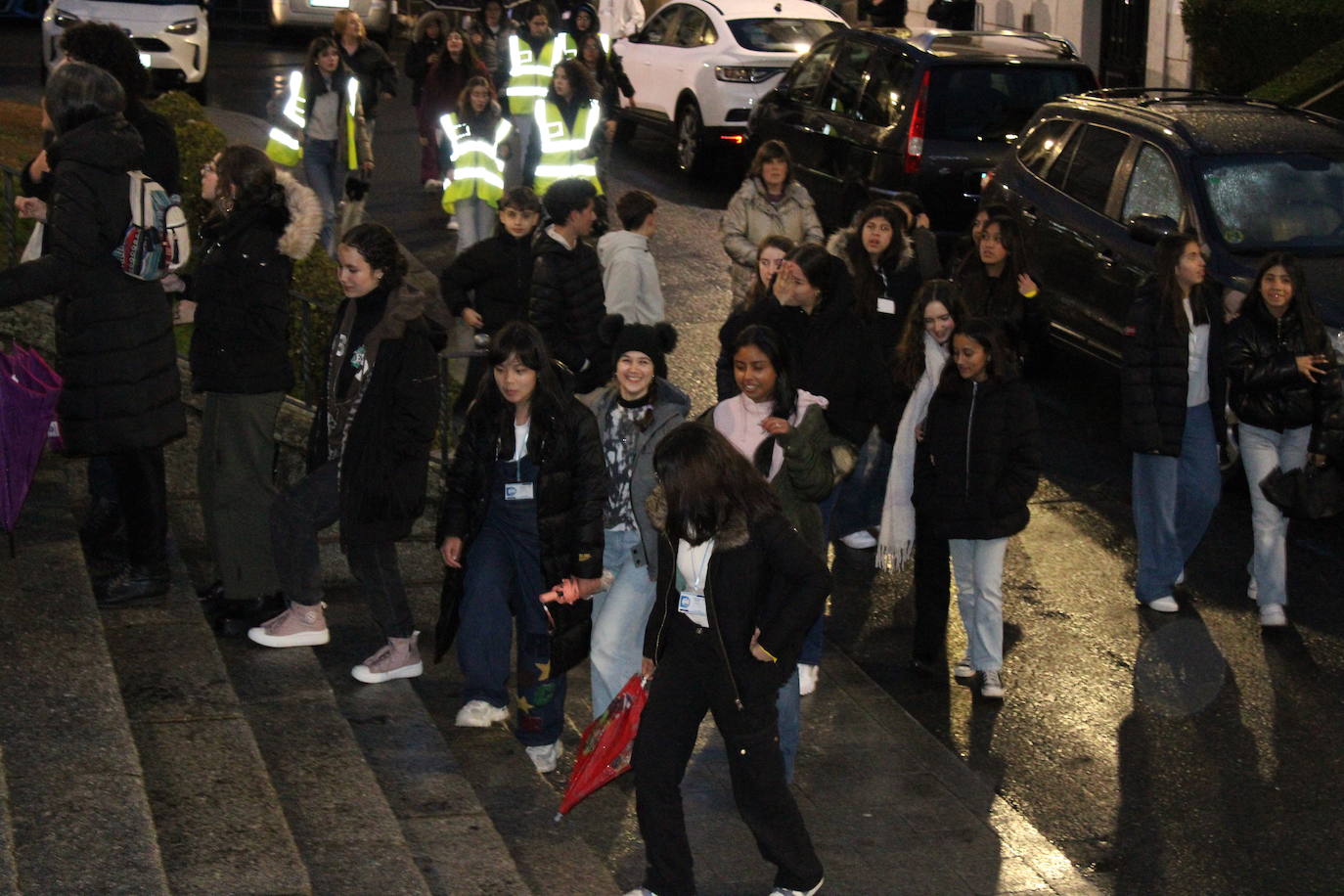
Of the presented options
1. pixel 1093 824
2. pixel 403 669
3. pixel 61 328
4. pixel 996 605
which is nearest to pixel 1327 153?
pixel 996 605

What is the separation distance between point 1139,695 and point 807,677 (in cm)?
141

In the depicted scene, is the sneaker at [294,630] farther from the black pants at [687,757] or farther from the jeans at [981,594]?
the jeans at [981,594]

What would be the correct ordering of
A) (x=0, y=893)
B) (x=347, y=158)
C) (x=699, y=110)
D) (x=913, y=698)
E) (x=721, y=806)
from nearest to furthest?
1. (x=0, y=893)
2. (x=721, y=806)
3. (x=913, y=698)
4. (x=347, y=158)
5. (x=699, y=110)

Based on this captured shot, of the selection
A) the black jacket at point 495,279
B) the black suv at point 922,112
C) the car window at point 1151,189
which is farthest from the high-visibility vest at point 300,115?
the car window at point 1151,189

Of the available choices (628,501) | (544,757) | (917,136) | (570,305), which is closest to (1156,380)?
(570,305)

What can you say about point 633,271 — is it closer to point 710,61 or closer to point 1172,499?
point 1172,499

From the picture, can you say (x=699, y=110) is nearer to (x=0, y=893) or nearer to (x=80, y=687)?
(x=80, y=687)

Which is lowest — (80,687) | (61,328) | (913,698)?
(913,698)

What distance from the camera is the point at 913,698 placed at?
7.90 m

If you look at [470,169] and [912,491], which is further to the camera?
[470,169]

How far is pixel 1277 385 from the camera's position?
8.48m

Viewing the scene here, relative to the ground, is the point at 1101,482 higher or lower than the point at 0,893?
lower

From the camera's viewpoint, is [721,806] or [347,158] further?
[347,158]

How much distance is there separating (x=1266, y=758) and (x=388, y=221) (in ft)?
34.9
